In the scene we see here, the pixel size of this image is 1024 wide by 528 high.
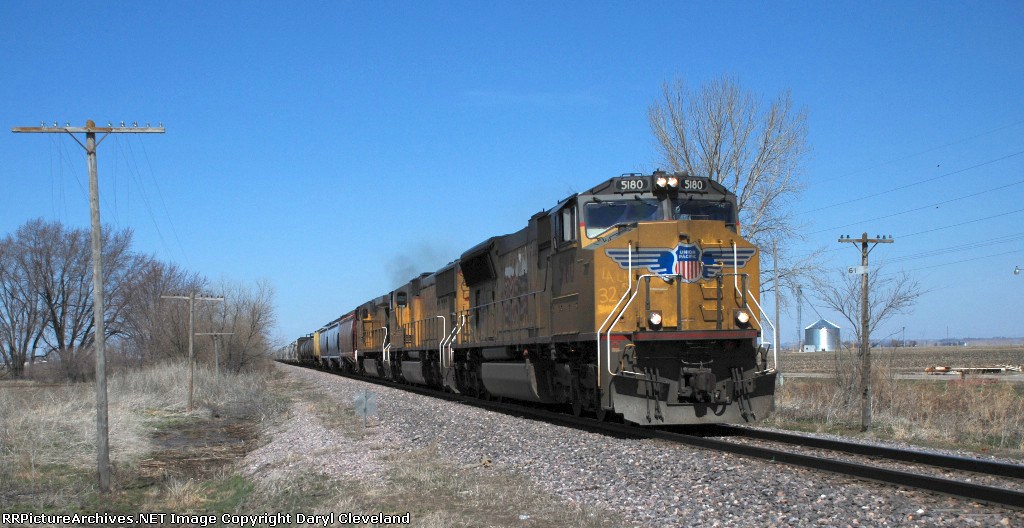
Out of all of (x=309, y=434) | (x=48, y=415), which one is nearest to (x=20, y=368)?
(x=48, y=415)

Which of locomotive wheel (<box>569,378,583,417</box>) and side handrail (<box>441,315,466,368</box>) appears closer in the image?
locomotive wheel (<box>569,378,583,417</box>)

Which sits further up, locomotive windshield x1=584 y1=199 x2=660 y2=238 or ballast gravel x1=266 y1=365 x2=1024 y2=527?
locomotive windshield x1=584 y1=199 x2=660 y2=238

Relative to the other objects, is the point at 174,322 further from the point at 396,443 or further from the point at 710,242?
the point at 710,242

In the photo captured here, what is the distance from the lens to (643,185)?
12.9 meters

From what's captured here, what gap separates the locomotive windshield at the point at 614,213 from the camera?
12812 millimetres

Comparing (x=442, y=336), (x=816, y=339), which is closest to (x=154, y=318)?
(x=442, y=336)

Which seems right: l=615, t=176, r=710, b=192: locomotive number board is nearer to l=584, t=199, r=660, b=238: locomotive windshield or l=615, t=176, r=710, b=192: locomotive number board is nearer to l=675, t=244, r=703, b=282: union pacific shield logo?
l=584, t=199, r=660, b=238: locomotive windshield

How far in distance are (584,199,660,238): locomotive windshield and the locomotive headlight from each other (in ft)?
6.59

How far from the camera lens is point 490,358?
18.6 metres

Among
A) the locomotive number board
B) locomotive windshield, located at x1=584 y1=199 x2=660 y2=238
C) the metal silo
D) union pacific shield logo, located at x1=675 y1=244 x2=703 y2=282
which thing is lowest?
the metal silo

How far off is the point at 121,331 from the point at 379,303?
29589mm

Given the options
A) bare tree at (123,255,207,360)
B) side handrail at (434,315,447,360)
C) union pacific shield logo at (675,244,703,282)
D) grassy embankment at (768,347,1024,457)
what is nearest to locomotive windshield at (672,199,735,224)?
union pacific shield logo at (675,244,703,282)

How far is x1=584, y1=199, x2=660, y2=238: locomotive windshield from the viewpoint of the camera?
12812mm

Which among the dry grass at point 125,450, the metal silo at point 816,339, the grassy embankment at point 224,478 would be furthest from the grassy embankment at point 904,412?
the metal silo at point 816,339
